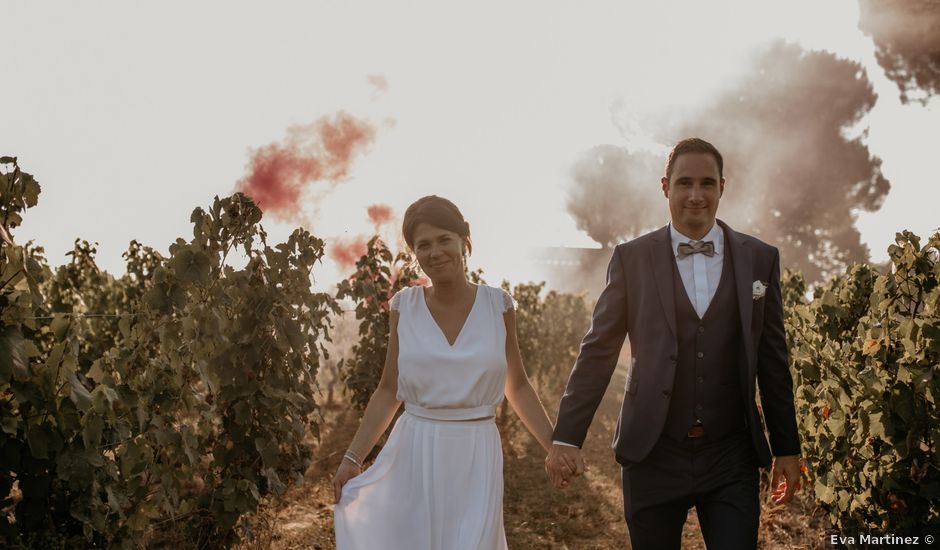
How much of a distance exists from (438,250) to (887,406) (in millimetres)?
2701

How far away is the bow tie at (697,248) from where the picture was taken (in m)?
3.28

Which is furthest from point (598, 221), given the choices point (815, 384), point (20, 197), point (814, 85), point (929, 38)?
point (20, 197)

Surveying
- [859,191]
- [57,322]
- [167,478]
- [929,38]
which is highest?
[929,38]

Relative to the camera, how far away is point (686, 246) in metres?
3.29

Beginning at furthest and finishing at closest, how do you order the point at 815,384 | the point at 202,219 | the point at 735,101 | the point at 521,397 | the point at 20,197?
the point at 735,101 < the point at 815,384 < the point at 202,219 < the point at 521,397 < the point at 20,197

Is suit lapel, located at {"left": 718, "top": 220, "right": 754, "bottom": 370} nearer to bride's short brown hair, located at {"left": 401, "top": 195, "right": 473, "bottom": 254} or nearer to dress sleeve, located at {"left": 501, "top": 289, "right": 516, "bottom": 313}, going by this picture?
dress sleeve, located at {"left": 501, "top": 289, "right": 516, "bottom": 313}

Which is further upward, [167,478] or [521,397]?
[521,397]

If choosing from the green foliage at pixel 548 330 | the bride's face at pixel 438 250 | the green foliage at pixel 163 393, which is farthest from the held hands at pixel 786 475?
the green foliage at pixel 548 330

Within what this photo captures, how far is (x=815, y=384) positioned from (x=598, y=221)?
48.6m

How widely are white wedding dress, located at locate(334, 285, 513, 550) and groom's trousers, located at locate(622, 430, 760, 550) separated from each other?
58 cm

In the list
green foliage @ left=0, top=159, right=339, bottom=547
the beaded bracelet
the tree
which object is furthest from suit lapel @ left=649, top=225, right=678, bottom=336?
the tree

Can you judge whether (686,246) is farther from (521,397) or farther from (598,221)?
(598,221)

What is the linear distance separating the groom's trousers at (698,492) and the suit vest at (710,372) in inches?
2.6

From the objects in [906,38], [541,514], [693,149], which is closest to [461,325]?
[693,149]
